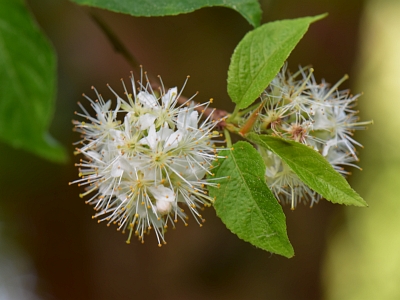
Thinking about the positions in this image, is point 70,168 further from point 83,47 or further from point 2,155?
point 83,47

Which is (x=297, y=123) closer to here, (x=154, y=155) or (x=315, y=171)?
(x=315, y=171)

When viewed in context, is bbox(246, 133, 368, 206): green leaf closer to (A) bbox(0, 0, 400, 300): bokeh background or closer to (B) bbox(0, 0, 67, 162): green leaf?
(B) bbox(0, 0, 67, 162): green leaf

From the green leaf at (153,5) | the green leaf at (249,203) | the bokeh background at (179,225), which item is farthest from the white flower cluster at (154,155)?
the bokeh background at (179,225)

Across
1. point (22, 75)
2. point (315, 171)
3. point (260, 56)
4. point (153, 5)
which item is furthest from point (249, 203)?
point (22, 75)

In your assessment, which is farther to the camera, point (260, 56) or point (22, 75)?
point (22, 75)

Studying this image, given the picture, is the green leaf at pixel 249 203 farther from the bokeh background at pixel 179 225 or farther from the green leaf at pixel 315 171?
the bokeh background at pixel 179 225

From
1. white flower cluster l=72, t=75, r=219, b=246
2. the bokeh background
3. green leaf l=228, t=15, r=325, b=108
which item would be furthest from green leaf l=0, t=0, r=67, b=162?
the bokeh background
